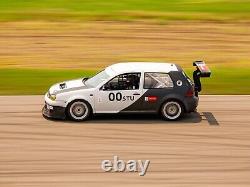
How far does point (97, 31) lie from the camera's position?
98.5 ft

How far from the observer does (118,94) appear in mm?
14305

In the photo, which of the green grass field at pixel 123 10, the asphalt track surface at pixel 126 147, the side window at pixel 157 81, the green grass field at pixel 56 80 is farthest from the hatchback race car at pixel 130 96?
the green grass field at pixel 123 10

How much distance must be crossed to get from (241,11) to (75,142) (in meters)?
23.9

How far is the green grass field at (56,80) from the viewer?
59.0ft

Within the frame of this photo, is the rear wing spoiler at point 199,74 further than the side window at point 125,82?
Yes

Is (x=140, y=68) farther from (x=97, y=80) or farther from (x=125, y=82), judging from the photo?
(x=97, y=80)

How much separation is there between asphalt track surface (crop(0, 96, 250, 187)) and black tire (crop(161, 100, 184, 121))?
183 mm

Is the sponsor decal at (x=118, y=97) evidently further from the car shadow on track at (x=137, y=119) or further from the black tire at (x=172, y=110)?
the black tire at (x=172, y=110)

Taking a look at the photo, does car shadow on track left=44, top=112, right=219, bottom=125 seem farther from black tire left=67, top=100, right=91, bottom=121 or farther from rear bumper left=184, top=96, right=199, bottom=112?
rear bumper left=184, top=96, right=199, bottom=112

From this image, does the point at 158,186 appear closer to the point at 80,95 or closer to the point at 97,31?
the point at 80,95

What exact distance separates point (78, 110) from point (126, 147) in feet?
7.28

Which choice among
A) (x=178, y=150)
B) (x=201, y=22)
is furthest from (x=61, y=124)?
(x=201, y=22)

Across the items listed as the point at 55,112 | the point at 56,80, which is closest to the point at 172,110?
the point at 55,112

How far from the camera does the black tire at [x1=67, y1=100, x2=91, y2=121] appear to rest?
14.3m
